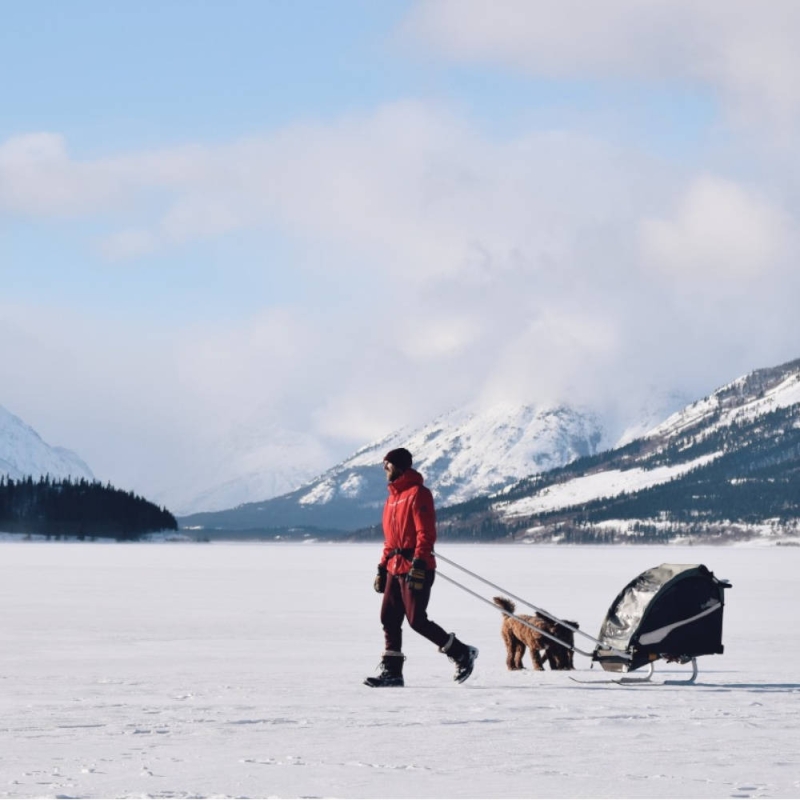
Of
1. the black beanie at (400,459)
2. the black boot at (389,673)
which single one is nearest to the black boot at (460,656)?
the black boot at (389,673)

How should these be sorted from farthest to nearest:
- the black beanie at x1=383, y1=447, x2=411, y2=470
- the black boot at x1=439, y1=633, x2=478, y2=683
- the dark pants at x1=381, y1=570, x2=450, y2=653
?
the black beanie at x1=383, y1=447, x2=411, y2=470 → the black boot at x1=439, y1=633, x2=478, y2=683 → the dark pants at x1=381, y1=570, x2=450, y2=653

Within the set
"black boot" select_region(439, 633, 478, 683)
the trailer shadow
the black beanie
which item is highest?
the black beanie

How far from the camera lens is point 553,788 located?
8570mm

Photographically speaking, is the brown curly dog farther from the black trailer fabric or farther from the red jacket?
the red jacket

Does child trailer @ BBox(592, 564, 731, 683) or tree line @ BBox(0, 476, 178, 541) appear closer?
child trailer @ BBox(592, 564, 731, 683)

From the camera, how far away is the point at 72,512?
627 ft

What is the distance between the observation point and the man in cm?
1434

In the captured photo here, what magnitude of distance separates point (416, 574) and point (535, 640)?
3.02 m

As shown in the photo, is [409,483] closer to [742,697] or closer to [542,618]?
[542,618]

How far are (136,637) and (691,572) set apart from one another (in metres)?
10.5

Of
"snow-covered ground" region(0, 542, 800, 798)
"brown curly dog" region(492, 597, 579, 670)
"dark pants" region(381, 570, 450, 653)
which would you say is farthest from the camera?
"brown curly dog" region(492, 597, 579, 670)

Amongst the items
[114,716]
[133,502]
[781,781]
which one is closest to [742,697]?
[781,781]

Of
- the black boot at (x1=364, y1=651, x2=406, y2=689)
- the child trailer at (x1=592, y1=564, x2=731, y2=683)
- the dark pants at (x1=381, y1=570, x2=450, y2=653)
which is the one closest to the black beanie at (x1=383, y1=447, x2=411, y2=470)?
the dark pants at (x1=381, y1=570, x2=450, y2=653)

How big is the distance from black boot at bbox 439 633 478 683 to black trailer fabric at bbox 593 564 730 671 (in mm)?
1726
